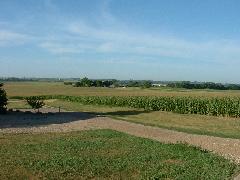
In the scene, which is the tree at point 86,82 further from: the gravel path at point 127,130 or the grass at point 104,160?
the grass at point 104,160

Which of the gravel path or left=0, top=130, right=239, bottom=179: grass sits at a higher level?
left=0, top=130, right=239, bottom=179: grass

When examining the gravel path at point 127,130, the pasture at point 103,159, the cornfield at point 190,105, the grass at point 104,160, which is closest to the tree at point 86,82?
the cornfield at point 190,105

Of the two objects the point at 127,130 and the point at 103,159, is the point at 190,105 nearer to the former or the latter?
the point at 127,130

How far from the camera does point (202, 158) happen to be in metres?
23.5

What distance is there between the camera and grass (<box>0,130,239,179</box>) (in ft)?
63.4

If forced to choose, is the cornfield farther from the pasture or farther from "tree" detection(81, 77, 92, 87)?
"tree" detection(81, 77, 92, 87)

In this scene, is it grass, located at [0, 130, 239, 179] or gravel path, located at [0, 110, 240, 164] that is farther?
gravel path, located at [0, 110, 240, 164]

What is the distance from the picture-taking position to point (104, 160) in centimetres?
2258

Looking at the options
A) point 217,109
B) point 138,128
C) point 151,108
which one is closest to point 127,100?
point 151,108

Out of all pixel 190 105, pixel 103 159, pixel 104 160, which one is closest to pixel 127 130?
pixel 103 159

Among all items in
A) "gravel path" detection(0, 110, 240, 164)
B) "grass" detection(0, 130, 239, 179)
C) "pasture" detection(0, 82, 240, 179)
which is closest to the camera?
"grass" detection(0, 130, 239, 179)

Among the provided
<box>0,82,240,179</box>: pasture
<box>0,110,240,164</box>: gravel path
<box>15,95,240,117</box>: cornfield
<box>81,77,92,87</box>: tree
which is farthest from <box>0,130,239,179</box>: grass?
<box>81,77,92,87</box>: tree

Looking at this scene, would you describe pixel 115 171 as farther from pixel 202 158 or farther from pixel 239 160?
pixel 239 160

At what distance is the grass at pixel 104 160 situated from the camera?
19312mm
